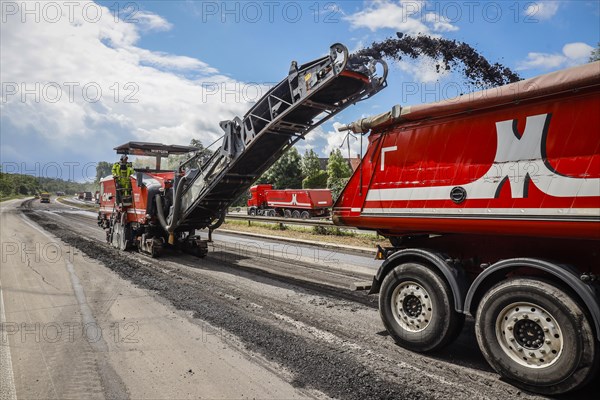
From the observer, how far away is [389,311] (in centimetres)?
518

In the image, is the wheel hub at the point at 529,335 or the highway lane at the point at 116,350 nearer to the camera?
the wheel hub at the point at 529,335

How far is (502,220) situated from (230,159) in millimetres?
6914

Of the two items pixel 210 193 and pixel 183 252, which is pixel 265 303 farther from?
pixel 183 252

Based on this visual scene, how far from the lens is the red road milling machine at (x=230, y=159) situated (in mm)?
7516

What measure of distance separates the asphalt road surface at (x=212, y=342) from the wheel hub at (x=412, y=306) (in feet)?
1.23

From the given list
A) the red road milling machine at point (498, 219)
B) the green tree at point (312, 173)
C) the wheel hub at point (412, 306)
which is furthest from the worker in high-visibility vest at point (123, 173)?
the green tree at point (312, 173)

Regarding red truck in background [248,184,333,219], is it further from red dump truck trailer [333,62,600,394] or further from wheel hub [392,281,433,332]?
wheel hub [392,281,433,332]

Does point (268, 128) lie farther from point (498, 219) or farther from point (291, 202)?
point (291, 202)

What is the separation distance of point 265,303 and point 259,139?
3822 millimetres

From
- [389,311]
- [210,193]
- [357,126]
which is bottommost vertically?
[389,311]

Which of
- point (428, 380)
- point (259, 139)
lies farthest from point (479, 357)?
point (259, 139)

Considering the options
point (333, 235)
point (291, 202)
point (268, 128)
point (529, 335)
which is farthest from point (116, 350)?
point (291, 202)

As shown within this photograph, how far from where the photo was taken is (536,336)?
380 centimetres

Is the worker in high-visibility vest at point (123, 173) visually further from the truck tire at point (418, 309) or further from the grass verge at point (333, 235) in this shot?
the truck tire at point (418, 309)
